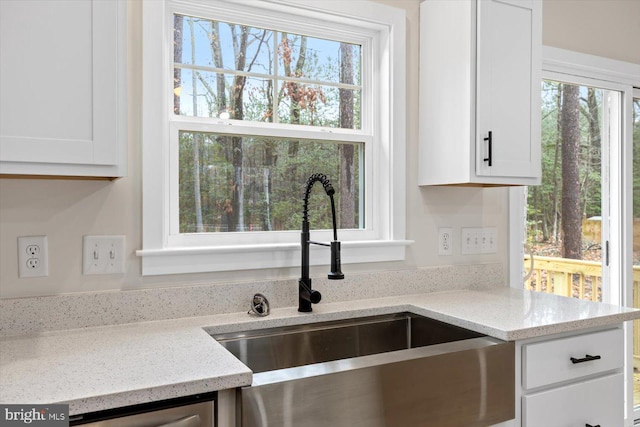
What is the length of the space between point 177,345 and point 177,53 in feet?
3.46

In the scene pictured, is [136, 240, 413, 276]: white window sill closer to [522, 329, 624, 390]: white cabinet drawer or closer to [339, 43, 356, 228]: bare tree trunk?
[339, 43, 356, 228]: bare tree trunk

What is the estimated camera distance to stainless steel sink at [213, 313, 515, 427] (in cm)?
119

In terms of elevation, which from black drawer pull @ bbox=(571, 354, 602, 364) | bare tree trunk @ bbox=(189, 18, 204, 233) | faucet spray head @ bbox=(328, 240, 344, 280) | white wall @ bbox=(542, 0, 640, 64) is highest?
white wall @ bbox=(542, 0, 640, 64)

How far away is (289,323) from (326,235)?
491 millimetres

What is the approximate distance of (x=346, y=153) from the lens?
214 cm

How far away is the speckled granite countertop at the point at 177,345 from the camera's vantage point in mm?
1046

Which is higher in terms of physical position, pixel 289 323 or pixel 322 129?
pixel 322 129

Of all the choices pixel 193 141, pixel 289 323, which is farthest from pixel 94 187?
pixel 289 323

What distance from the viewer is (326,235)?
6.79ft

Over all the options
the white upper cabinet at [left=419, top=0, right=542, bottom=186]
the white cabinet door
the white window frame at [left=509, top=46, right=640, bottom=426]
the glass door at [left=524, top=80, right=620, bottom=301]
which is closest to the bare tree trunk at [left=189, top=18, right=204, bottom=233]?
the white upper cabinet at [left=419, top=0, right=542, bottom=186]

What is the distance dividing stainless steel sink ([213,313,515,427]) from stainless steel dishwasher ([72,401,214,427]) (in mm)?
80

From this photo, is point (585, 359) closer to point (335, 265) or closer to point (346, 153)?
point (335, 265)

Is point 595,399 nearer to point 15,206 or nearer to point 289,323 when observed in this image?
point 289,323

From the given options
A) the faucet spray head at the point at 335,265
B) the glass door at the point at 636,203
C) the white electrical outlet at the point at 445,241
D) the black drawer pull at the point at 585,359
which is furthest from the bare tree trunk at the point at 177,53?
the glass door at the point at 636,203
